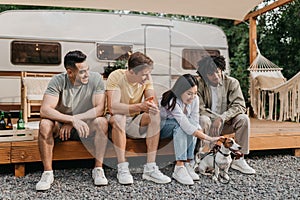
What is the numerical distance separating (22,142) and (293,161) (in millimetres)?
2272

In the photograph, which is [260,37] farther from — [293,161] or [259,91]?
[293,161]

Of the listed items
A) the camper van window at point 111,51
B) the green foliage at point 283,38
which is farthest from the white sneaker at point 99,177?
the green foliage at point 283,38

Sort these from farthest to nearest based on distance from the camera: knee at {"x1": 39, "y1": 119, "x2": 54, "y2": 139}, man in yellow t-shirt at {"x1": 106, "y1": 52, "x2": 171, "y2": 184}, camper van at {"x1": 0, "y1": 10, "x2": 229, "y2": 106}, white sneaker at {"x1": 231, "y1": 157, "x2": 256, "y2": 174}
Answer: camper van at {"x1": 0, "y1": 10, "x2": 229, "y2": 106} → white sneaker at {"x1": 231, "y1": 157, "x2": 256, "y2": 174} → man in yellow t-shirt at {"x1": 106, "y1": 52, "x2": 171, "y2": 184} → knee at {"x1": 39, "y1": 119, "x2": 54, "y2": 139}

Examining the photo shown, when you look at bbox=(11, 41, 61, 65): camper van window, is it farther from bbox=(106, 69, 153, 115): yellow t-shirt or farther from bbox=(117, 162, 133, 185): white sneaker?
bbox=(117, 162, 133, 185): white sneaker

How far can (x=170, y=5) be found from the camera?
4062 mm

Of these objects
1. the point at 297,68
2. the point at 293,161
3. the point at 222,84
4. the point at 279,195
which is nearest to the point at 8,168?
the point at 222,84

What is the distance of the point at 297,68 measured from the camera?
6.73 metres

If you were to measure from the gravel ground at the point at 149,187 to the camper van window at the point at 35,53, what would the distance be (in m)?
2.75

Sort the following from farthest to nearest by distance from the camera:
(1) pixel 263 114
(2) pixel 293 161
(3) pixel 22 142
A: (1) pixel 263 114 → (2) pixel 293 161 → (3) pixel 22 142

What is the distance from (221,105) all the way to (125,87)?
2.70ft

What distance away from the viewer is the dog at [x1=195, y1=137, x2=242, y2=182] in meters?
2.31

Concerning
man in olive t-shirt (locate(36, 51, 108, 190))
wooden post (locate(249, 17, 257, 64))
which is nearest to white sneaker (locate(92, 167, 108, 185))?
man in olive t-shirt (locate(36, 51, 108, 190))

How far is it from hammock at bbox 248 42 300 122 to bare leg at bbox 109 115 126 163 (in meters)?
2.75

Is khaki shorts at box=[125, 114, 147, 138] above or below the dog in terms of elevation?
above
